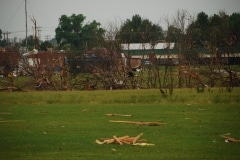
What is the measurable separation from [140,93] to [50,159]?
16.8m

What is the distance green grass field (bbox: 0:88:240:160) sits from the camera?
11641mm

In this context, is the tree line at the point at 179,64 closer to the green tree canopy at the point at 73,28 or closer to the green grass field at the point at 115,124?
the green grass field at the point at 115,124

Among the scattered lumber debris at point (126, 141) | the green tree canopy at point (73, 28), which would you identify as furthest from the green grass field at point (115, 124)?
the green tree canopy at point (73, 28)

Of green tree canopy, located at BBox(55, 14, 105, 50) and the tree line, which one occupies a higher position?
green tree canopy, located at BBox(55, 14, 105, 50)

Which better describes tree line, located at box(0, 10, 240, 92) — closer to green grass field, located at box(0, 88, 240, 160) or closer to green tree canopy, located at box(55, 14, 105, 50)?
green grass field, located at box(0, 88, 240, 160)

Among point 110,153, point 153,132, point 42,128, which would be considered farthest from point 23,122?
point 110,153

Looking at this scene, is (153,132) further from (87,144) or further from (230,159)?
(230,159)

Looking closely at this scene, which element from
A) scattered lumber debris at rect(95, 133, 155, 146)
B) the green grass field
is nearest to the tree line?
the green grass field

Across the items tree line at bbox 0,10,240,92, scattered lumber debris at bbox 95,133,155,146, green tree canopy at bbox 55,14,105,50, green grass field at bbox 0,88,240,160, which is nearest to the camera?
green grass field at bbox 0,88,240,160

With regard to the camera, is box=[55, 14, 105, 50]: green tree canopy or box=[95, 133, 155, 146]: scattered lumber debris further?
box=[55, 14, 105, 50]: green tree canopy

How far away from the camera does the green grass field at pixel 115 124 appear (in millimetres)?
11641

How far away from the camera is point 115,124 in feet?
57.6

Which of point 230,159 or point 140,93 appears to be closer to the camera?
point 230,159

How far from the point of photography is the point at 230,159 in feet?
34.4
